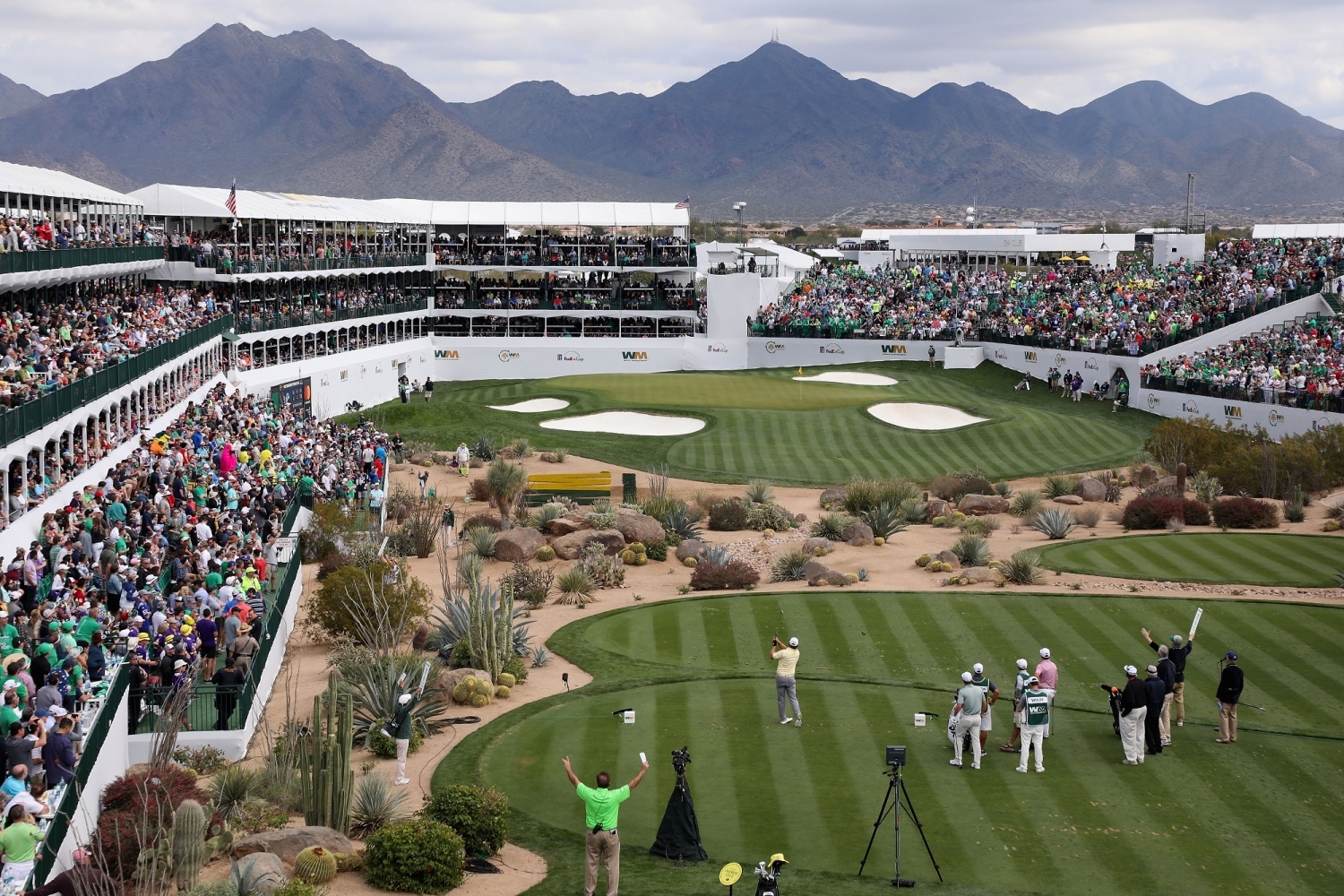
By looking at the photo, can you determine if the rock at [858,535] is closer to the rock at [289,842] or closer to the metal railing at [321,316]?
the rock at [289,842]

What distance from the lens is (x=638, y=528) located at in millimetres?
37781

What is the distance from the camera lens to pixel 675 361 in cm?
7731

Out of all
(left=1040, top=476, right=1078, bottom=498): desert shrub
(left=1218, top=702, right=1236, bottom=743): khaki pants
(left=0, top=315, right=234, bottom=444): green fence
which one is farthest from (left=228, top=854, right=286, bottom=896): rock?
(left=1040, top=476, right=1078, bottom=498): desert shrub

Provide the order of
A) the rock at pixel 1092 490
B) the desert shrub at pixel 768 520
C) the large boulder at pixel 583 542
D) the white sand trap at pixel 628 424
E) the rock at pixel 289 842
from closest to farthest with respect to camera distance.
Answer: the rock at pixel 289 842 < the large boulder at pixel 583 542 < the desert shrub at pixel 768 520 < the rock at pixel 1092 490 < the white sand trap at pixel 628 424

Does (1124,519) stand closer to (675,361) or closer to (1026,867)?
(1026,867)

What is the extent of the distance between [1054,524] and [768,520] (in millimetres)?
7956

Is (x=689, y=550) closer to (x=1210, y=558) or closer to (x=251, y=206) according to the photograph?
(x=1210, y=558)

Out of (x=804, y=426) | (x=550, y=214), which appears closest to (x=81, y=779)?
(x=804, y=426)

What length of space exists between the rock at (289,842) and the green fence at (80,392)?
1229 centimetres

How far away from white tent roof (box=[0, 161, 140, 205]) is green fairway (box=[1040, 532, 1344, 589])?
1056 inches

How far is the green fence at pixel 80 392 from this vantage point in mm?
26391

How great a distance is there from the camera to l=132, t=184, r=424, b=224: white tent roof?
6009 cm

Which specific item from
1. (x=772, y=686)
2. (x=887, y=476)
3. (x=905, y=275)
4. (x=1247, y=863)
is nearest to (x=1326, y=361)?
(x=887, y=476)

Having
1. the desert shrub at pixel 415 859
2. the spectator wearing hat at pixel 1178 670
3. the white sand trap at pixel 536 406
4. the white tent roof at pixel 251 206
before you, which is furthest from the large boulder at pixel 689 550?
the white tent roof at pixel 251 206
